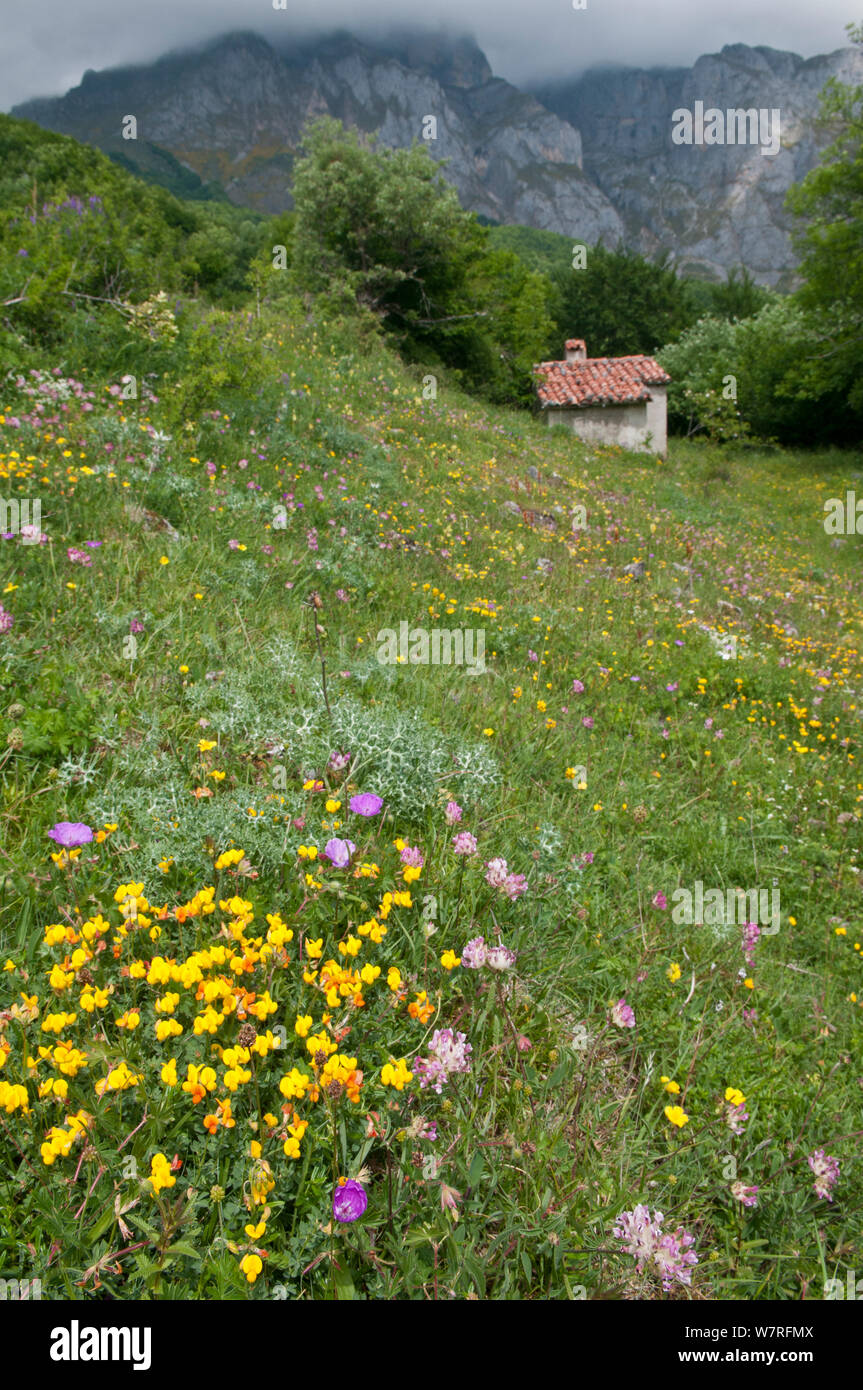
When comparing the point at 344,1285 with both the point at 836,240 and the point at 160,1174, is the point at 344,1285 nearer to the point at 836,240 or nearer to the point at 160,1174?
the point at 160,1174

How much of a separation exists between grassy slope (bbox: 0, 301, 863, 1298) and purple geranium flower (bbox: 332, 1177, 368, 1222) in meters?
0.29

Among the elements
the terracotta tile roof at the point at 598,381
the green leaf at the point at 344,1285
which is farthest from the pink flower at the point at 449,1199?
the terracotta tile roof at the point at 598,381

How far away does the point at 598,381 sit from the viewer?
→ 22250 millimetres

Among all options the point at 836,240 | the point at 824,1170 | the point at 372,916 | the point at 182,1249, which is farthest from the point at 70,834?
the point at 836,240

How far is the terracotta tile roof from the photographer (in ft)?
69.6

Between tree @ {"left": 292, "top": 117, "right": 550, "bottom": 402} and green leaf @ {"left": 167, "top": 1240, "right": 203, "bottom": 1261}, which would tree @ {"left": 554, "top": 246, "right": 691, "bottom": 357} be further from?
green leaf @ {"left": 167, "top": 1240, "right": 203, "bottom": 1261}

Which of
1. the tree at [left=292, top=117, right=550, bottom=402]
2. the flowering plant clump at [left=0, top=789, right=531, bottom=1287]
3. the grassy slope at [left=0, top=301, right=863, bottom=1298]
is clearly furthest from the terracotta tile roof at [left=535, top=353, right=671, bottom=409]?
the flowering plant clump at [left=0, top=789, right=531, bottom=1287]

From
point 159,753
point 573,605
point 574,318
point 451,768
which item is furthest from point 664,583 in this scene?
point 574,318

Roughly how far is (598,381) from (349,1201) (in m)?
24.4

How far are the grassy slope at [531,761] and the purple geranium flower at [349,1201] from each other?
29 cm

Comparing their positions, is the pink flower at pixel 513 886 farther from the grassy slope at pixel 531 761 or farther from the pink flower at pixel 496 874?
the grassy slope at pixel 531 761

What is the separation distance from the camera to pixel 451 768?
2.94 meters
